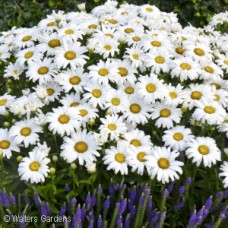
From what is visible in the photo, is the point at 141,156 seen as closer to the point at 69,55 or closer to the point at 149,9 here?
the point at 69,55

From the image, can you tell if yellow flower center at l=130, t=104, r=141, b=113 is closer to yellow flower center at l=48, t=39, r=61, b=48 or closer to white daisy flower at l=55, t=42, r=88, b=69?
white daisy flower at l=55, t=42, r=88, b=69

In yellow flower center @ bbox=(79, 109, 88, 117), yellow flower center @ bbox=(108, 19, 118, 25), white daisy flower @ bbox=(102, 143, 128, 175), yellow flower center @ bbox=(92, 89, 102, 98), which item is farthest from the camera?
yellow flower center @ bbox=(108, 19, 118, 25)

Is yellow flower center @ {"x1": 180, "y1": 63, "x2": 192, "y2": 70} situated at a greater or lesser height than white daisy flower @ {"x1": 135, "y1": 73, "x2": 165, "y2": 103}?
greater

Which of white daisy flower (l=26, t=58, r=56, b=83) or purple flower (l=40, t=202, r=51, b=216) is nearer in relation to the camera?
purple flower (l=40, t=202, r=51, b=216)

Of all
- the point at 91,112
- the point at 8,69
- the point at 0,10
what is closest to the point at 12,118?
Result: the point at 8,69

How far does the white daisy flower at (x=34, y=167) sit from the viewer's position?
2.96 m

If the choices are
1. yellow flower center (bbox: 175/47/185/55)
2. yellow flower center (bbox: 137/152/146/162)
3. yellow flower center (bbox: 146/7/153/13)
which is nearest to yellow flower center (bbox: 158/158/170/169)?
yellow flower center (bbox: 137/152/146/162)

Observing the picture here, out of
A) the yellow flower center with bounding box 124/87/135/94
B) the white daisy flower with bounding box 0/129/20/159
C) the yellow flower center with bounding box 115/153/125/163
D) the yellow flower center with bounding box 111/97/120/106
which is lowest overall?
the white daisy flower with bounding box 0/129/20/159

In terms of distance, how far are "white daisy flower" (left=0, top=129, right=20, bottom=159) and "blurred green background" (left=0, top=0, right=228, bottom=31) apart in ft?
10.8

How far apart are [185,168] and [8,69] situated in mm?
1759

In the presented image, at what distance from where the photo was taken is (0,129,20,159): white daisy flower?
3158mm

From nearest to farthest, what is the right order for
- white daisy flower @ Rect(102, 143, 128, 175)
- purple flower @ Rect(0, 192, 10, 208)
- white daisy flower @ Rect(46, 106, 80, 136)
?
purple flower @ Rect(0, 192, 10, 208) → white daisy flower @ Rect(102, 143, 128, 175) → white daisy flower @ Rect(46, 106, 80, 136)

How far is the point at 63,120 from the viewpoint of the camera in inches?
126

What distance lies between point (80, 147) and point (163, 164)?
0.59 m
